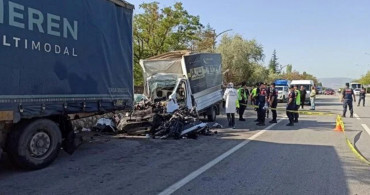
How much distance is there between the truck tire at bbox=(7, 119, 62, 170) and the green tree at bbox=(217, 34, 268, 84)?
34.7m

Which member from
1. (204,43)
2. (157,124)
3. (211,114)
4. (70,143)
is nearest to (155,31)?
(204,43)

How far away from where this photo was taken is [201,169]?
272 inches

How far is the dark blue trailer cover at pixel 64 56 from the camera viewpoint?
634 cm

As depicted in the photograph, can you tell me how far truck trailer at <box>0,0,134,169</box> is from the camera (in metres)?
6.36

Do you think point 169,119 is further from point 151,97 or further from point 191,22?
point 191,22

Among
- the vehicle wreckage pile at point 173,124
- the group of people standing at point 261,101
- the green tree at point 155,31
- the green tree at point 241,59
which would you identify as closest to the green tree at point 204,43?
the green tree at point 241,59

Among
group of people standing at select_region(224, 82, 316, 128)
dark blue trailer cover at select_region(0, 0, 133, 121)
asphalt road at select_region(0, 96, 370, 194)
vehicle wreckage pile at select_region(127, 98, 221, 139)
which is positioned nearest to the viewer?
asphalt road at select_region(0, 96, 370, 194)

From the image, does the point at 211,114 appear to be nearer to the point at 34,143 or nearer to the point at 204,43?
the point at 34,143

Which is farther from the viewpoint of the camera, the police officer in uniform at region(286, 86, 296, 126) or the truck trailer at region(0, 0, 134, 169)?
the police officer in uniform at region(286, 86, 296, 126)

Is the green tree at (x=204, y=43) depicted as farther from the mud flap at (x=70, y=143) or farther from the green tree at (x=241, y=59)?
the mud flap at (x=70, y=143)

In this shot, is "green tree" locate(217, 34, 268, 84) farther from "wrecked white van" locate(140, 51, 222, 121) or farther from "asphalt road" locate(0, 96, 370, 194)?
"asphalt road" locate(0, 96, 370, 194)

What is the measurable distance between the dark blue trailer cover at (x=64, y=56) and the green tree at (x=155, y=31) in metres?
23.4

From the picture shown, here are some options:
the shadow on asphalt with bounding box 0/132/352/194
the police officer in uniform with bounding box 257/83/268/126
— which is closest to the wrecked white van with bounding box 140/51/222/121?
the police officer in uniform with bounding box 257/83/268/126

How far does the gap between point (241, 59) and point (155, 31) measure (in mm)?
13910
